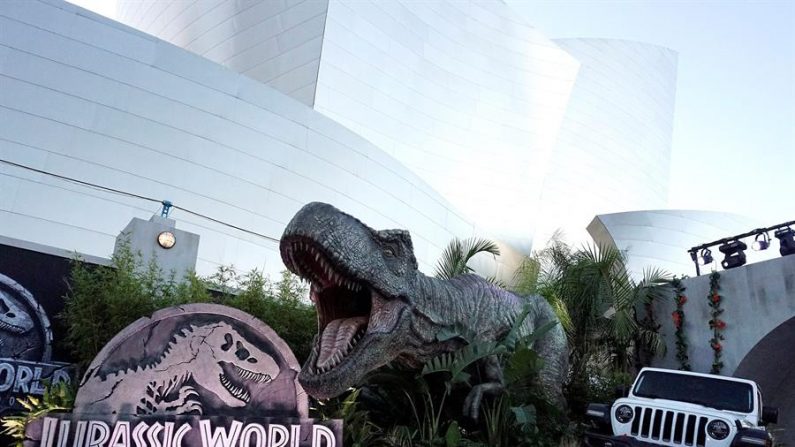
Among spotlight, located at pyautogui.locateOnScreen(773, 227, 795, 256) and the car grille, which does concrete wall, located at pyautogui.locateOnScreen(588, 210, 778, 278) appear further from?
the car grille

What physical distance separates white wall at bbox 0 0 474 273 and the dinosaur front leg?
6.74m

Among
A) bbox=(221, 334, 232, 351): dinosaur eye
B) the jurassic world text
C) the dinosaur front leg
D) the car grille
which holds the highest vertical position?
bbox=(221, 334, 232, 351): dinosaur eye

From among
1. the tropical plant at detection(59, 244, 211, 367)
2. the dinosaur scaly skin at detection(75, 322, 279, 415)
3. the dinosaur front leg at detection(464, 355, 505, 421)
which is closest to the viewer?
the dinosaur scaly skin at detection(75, 322, 279, 415)

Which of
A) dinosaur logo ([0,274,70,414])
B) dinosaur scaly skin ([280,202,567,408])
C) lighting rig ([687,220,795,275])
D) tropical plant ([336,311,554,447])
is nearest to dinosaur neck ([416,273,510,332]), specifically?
dinosaur scaly skin ([280,202,567,408])

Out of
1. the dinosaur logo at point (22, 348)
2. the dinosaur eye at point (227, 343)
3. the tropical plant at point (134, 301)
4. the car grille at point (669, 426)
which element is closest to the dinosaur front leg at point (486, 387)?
the car grille at point (669, 426)

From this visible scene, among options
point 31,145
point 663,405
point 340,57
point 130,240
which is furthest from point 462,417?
point 340,57

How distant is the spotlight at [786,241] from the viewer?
9.30 metres

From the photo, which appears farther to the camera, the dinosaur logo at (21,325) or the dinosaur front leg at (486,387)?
the dinosaur logo at (21,325)

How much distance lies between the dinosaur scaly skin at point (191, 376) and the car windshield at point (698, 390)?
12.3ft

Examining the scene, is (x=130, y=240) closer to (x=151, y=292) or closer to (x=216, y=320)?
(x=151, y=292)

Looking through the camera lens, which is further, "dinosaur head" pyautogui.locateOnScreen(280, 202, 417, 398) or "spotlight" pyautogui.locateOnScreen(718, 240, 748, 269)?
"spotlight" pyautogui.locateOnScreen(718, 240, 748, 269)

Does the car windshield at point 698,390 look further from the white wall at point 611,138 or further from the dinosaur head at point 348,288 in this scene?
the white wall at point 611,138

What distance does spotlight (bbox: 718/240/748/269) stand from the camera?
33.1ft

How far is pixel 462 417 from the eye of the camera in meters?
5.39
